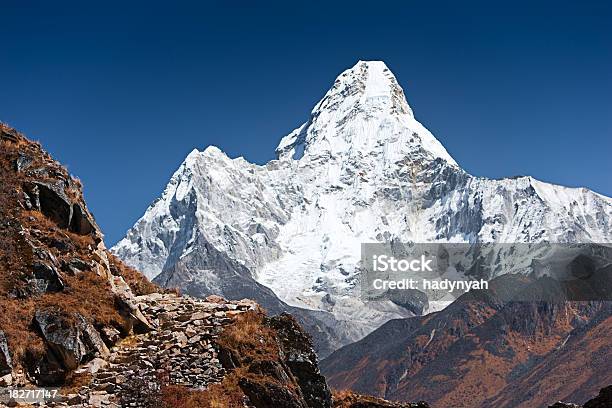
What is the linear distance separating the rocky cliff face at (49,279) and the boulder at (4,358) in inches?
1.0

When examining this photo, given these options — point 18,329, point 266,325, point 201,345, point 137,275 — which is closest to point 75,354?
point 18,329

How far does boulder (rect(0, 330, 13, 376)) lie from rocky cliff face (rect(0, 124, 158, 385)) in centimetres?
3

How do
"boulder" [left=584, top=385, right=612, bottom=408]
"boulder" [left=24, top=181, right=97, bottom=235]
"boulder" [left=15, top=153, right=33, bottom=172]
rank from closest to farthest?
1. "boulder" [left=24, top=181, right=97, bottom=235]
2. "boulder" [left=15, top=153, right=33, bottom=172]
3. "boulder" [left=584, top=385, right=612, bottom=408]

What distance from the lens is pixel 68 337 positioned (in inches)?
984

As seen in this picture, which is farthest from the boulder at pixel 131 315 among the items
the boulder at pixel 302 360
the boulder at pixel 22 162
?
the boulder at pixel 22 162

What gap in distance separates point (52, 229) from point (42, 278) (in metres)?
2.53

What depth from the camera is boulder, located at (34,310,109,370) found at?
24766 millimetres

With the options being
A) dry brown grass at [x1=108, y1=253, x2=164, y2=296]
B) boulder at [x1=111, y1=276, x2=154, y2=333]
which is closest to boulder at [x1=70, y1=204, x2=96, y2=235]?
dry brown grass at [x1=108, y1=253, x2=164, y2=296]

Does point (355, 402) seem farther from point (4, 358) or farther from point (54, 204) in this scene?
point (4, 358)

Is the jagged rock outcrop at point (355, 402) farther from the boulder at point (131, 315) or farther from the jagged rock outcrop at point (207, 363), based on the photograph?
the boulder at point (131, 315)

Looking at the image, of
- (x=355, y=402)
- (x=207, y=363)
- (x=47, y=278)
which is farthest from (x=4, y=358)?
(x=355, y=402)

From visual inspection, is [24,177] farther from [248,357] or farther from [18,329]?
[248,357]

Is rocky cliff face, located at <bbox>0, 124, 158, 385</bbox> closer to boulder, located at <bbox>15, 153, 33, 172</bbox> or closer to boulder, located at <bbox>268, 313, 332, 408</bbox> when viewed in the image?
boulder, located at <bbox>15, 153, 33, 172</bbox>

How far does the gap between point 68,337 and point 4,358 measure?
191 centimetres
